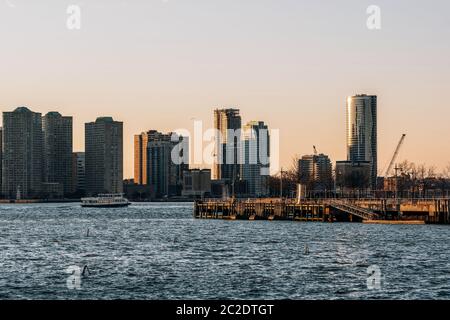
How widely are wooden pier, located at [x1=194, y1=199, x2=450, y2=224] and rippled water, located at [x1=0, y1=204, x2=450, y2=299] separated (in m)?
22.1

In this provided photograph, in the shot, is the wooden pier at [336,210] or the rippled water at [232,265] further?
the wooden pier at [336,210]

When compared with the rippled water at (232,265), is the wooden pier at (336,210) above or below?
above

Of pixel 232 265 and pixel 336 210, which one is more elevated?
pixel 336 210

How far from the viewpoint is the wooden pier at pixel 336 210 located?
445 ft

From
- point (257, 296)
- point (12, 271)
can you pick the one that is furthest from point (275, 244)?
point (257, 296)

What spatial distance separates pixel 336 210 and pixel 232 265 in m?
86.2

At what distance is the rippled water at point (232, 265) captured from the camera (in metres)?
51.5

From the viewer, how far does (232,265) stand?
68938 millimetres

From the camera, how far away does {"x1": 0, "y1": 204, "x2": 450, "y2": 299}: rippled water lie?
51500mm

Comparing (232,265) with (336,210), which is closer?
(232,265)

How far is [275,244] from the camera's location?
308 ft

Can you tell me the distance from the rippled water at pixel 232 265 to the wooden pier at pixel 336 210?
22065 millimetres
